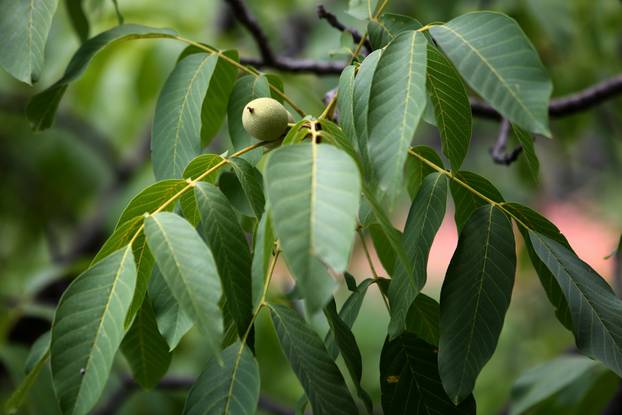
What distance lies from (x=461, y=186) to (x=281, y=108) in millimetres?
257

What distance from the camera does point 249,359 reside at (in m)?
0.88

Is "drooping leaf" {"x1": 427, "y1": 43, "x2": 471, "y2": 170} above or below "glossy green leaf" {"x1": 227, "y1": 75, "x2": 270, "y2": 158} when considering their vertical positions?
above

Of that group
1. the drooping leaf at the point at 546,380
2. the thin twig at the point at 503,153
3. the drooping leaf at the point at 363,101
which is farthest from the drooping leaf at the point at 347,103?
the drooping leaf at the point at 546,380

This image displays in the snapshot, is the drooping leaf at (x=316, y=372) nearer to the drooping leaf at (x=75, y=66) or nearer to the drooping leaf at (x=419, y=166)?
the drooping leaf at (x=419, y=166)

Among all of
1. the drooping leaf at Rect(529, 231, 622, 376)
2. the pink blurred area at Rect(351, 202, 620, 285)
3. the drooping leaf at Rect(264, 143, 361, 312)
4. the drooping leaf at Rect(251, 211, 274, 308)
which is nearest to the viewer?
the drooping leaf at Rect(264, 143, 361, 312)

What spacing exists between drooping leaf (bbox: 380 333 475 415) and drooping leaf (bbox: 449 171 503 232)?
18 cm

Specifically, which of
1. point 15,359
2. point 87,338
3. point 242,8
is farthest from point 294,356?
point 15,359

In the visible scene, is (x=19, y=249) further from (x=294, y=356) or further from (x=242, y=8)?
(x=294, y=356)

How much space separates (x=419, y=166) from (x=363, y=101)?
21cm

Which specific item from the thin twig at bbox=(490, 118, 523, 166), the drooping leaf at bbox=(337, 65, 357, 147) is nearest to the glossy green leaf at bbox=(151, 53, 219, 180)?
the drooping leaf at bbox=(337, 65, 357, 147)

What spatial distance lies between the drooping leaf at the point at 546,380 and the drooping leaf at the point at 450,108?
821mm

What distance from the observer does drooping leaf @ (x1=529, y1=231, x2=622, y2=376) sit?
892mm

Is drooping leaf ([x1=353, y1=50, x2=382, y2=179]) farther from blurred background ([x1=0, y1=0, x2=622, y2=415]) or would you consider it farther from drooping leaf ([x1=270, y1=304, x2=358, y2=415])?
blurred background ([x1=0, y1=0, x2=622, y2=415])

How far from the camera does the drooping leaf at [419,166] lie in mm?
1015
